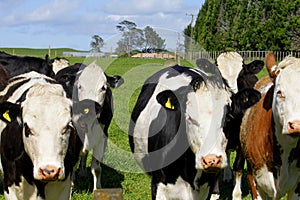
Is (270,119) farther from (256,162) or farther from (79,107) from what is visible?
(79,107)

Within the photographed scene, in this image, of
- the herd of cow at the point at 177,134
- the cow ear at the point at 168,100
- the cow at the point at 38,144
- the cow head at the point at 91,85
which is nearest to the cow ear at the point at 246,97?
the herd of cow at the point at 177,134

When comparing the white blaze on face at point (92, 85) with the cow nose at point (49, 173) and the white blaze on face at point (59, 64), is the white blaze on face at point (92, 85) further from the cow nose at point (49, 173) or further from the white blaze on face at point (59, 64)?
the cow nose at point (49, 173)

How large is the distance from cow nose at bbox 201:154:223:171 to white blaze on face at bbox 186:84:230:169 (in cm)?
4

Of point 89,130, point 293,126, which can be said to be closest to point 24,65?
point 89,130

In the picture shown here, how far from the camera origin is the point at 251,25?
5416 cm

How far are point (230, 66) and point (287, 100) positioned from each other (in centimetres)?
455

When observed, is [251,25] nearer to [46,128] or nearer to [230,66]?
[230,66]

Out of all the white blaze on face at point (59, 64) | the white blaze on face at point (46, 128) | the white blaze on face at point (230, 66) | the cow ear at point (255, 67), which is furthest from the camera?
the white blaze on face at point (59, 64)

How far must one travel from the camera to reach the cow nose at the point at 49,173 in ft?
13.4

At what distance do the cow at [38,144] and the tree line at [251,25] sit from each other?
1820 inches

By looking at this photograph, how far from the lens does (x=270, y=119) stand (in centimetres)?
529

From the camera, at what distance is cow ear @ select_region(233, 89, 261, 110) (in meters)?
5.27

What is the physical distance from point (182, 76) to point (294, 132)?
1.58 m

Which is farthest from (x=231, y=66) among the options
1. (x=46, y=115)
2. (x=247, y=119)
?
(x=46, y=115)
